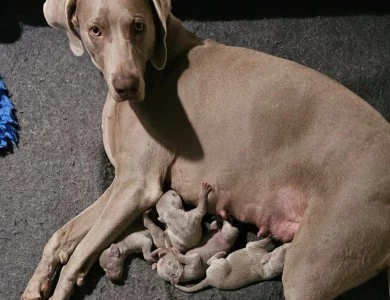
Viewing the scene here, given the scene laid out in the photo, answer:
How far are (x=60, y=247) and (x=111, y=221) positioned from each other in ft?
0.83

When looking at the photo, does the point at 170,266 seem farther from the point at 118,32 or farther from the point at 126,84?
the point at 118,32

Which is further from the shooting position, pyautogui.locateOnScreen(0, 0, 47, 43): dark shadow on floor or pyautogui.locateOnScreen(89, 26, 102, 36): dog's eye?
pyautogui.locateOnScreen(0, 0, 47, 43): dark shadow on floor

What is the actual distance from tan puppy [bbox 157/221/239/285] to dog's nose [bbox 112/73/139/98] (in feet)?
2.26

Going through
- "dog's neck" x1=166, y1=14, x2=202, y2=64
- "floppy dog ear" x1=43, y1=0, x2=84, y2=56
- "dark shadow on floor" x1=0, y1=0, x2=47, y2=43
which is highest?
"floppy dog ear" x1=43, y1=0, x2=84, y2=56

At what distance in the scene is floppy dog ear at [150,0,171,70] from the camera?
→ 252 centimetres

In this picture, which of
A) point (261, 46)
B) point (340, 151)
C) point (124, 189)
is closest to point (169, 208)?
point (124, 189)

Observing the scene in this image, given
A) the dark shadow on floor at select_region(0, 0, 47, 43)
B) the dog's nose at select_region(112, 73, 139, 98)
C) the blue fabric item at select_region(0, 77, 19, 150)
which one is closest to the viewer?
the dog's nose at select_region(112, 73, 139, 98)

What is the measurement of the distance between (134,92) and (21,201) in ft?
2.89

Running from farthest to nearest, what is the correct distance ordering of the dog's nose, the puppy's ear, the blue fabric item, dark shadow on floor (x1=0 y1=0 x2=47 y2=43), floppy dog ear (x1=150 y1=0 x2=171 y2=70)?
dark shadow on floor (x1=0 y1=0 x2=47 y2=43) < the blue fabric item < the puppy's ear < floppy dog ear (x1=150 y1=0 x2=171 y2=70) < the dog's nose

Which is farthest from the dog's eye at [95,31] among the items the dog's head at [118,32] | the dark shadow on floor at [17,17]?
the dark shadow on floor at [17,17]

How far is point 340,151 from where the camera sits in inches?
100

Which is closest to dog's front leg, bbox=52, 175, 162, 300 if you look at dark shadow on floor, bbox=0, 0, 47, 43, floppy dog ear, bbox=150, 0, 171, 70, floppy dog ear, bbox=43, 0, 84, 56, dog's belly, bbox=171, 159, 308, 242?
dog's belly, bbox=171, 159, 308, 242

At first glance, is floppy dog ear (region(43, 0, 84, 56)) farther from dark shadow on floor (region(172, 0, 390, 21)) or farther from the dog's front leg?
dark shadow on floor (region(172, 0, 390, 21))

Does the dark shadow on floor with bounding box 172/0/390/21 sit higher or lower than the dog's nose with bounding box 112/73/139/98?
lower
